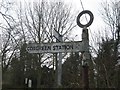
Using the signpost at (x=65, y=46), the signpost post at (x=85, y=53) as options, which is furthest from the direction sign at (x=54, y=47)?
the signpost post at (x=85, y=53)

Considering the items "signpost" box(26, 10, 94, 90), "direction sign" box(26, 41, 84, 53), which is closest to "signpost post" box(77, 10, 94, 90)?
"signpost" box(26, 10, 94, 90)

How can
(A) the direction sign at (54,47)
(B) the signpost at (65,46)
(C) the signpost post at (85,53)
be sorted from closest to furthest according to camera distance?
(C) the signpost post at (85,53)
(B) the signpost at (65,46)
(A) the direction sign at (54,47)

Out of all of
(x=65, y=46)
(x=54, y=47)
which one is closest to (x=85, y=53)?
(x=65, y=46)

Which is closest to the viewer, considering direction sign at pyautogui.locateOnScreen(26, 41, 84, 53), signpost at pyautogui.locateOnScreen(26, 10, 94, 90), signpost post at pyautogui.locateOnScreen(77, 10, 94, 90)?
signpost post at pyautogui.locateOnScreen(77, 10, 94, 90)

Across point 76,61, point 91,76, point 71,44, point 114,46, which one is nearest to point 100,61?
point 91,76

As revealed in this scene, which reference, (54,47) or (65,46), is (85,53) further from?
(54,47)

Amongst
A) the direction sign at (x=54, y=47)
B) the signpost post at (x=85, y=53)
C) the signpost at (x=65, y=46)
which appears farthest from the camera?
the direction sign at (x=54, y=47)

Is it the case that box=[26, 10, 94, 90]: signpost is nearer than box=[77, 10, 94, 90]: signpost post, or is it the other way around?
box=[77, 10, 94, 90]: signpost post

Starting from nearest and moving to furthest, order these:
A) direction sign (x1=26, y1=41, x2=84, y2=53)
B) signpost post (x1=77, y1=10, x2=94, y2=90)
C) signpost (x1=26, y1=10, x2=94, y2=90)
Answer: signpost post (x1=77, y1=10, x2=94, y2=90) < signpost (x1=26, y1=10, x2=94, y2=90) < direction sign (x1=26, y1=41, x2=84, y2=53)

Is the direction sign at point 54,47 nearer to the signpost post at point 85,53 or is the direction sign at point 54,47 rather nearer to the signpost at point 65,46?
the signpost at point 65,46

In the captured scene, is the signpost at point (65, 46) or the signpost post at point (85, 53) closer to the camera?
the signpost post at point (85, 53)

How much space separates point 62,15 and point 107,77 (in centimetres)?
1709

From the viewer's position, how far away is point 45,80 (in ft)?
139

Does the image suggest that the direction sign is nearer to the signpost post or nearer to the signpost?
the signpost
